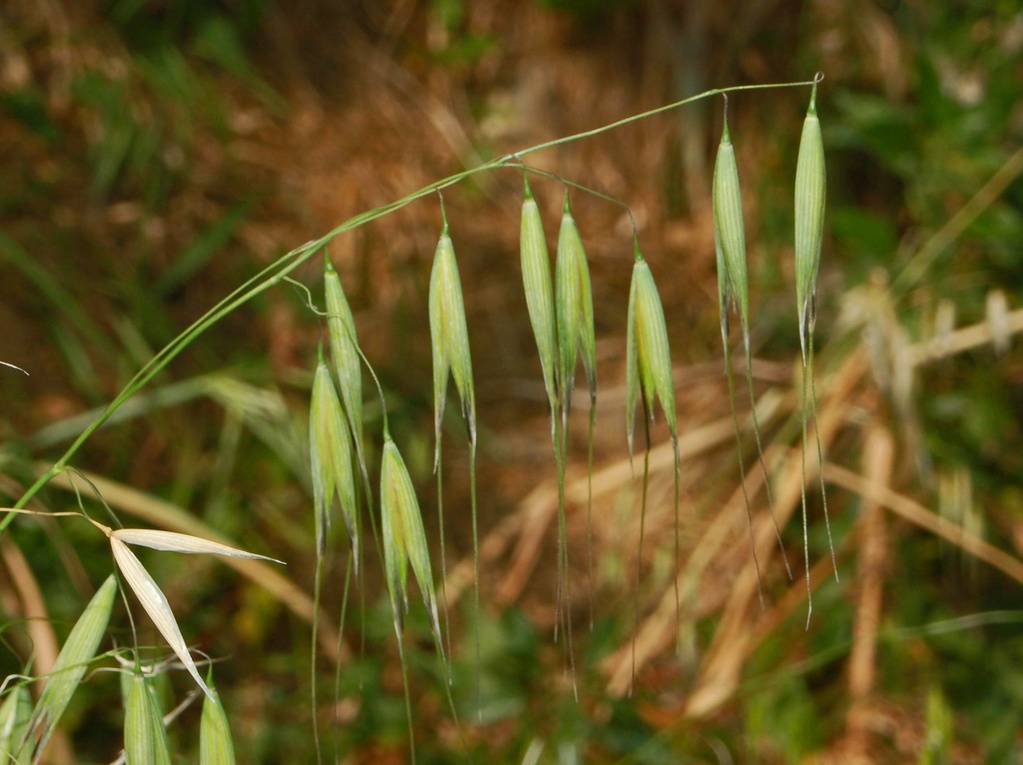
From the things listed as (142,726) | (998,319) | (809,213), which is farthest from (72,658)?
(998,319)

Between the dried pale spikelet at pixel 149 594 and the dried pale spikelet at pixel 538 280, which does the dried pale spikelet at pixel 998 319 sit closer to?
the dried pale spikelet at pixel 538 280

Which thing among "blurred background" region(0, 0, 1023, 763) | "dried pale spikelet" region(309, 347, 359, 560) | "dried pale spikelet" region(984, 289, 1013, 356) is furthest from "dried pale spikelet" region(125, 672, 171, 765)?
"dried pale spikelet" region(984, 289, 1013, 356)

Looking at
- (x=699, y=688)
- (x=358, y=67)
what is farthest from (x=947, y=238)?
(x=358, y=67)

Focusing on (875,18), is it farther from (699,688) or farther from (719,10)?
(699,688)

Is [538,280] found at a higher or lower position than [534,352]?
higher

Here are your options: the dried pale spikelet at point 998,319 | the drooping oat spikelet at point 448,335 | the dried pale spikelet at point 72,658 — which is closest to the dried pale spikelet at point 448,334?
the drooping oat spikelet at point 448,335

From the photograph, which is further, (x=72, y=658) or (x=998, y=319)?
(x=998, y=319)

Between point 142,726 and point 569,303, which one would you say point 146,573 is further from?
point 569,303
